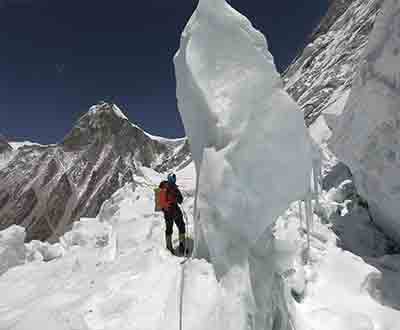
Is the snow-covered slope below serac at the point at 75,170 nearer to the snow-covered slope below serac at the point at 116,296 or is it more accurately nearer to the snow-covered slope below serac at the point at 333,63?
the snow-covered slope below serac at the point at 333,63

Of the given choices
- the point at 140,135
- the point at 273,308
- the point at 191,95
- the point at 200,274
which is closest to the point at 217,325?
the point at 200,274

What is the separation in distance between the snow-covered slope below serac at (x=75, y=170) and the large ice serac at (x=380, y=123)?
87632 millimetres

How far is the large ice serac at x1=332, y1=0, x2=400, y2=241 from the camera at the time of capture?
7.05 metres

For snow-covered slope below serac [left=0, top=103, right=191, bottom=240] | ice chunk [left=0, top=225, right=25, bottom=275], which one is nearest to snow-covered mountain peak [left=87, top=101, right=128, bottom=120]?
snow-covered slope below serac [left=0, top=103, right=191, bottom=240]

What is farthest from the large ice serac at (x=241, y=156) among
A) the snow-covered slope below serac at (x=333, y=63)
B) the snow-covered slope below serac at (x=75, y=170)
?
the snow-covered slope below serac at (x=75, y=170)

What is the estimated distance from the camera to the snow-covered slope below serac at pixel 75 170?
400 ft

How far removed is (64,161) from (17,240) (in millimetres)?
162414

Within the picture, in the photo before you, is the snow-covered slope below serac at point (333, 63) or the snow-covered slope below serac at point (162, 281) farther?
the snow-covered slope below serac at point (333, 63)

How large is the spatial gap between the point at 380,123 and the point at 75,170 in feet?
517

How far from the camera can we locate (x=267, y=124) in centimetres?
464

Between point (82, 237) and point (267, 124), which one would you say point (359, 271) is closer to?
point (267, 124)

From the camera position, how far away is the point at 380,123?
24.5 ft

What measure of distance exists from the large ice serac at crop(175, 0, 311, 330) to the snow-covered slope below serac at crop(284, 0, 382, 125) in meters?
24.8

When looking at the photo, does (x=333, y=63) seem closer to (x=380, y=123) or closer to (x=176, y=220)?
(x=380, y=123)
